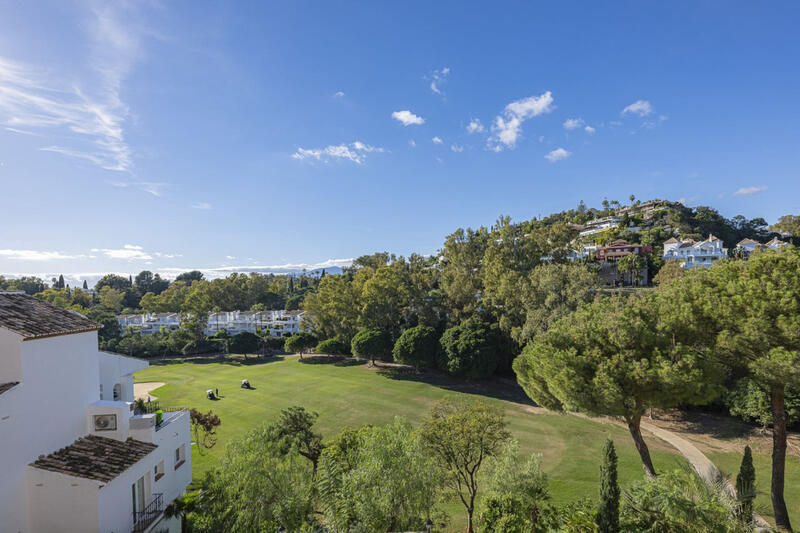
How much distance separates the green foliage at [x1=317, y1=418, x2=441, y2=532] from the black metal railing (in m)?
6.25

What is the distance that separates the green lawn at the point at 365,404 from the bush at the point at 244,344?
5426mm

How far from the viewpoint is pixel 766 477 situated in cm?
1816

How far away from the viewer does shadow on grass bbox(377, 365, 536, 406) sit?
3719cm

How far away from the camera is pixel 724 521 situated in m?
8.66

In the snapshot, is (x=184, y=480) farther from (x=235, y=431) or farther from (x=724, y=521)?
(x=724, y=521)

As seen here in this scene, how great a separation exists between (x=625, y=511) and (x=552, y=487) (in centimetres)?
838

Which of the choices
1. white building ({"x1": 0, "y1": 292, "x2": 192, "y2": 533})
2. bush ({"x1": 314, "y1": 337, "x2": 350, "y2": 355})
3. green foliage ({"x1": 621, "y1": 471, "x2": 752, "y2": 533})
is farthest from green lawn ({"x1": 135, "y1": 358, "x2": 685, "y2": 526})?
white building ({"x1": 0, "y1": 292, "x2": 192, "y2": 533})

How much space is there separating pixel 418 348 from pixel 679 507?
3693 cm

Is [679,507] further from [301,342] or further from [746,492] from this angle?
[301,342]

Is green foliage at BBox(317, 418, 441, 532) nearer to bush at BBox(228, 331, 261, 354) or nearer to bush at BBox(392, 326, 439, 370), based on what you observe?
bush at BBox(392, 326, 439, 370)

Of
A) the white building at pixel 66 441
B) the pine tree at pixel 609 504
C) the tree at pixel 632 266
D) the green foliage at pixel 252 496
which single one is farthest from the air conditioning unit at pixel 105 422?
the tree at pixel 632 266

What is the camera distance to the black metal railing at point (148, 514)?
40.8 ft

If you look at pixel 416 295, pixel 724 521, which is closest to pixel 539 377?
pixel 724 521

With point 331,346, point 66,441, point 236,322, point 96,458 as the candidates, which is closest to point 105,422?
point 66,441
